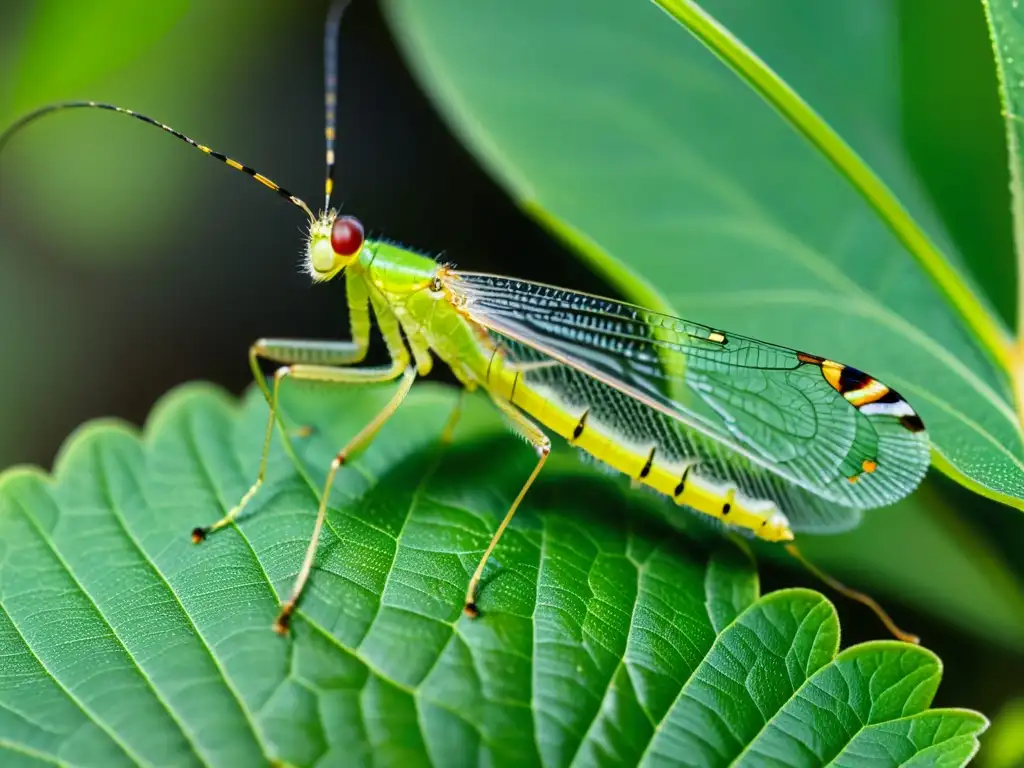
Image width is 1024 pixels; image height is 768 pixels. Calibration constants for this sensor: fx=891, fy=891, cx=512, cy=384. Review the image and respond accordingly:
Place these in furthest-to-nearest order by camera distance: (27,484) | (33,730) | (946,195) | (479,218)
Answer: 1. (479,218)
2. (946,195)
3. (27,484)
4. (33,730)

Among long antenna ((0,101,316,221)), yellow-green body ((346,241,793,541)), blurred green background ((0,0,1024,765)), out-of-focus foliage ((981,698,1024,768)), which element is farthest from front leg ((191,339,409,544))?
out-of-focus foliage ((981,698,1024,768))

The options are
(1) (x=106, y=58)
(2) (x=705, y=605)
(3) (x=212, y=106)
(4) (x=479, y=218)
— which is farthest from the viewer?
(3) (x=212, y=106)

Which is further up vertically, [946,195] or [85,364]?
[946,195]

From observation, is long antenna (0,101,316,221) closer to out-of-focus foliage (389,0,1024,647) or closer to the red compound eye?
the red compound eye

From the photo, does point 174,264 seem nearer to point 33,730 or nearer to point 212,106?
point 212,106

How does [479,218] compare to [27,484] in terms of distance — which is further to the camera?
[479,218]


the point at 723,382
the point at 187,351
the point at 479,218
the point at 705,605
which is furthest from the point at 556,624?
the point at 187,351

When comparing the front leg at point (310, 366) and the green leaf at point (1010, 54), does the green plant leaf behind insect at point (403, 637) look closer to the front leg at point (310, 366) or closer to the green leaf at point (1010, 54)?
the front leg at point (310, 366)

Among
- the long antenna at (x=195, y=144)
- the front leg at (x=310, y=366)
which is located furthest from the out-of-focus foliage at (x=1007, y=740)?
the long antenna at (x=195, y=144)
